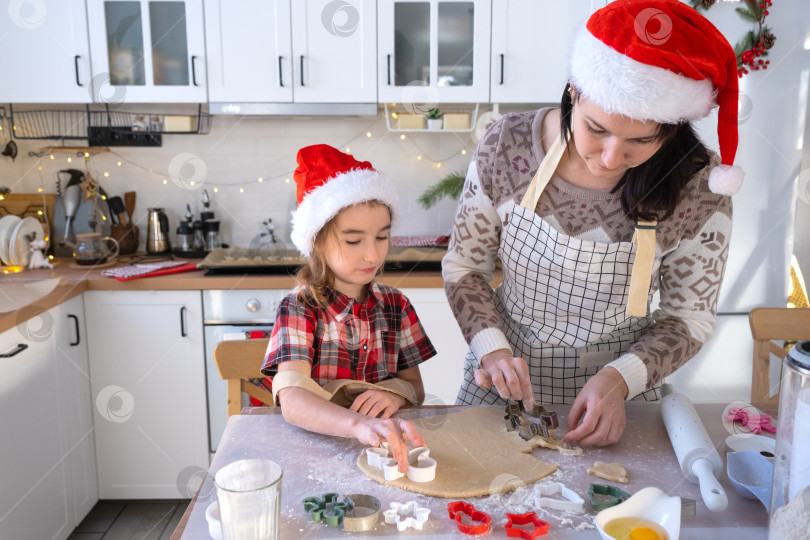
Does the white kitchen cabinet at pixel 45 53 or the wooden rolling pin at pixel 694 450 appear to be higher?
the white kitchen cabinet at pixel 45 53

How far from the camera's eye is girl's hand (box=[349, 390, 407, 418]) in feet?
3.46

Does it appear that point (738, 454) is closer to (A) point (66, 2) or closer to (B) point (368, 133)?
(B) point (368, 133)

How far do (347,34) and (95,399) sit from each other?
1536 mm

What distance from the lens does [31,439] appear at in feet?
6.15

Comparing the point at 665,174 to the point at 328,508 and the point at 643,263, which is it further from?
the point at 328,508

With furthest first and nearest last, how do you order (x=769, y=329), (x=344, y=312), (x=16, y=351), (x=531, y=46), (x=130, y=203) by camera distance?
(x=130, y=203) → (x=531, y=46) → (x=16, y=351) → (x=769, y=329) → (x=344, y=312)

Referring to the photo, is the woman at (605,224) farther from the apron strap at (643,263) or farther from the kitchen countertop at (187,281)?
the kitchen countertop at (187,281)

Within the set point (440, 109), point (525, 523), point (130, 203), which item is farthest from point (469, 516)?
point (130, 203)

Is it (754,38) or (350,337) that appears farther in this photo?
(754,38)

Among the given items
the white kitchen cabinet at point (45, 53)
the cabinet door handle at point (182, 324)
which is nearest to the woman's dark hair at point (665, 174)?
the cabinet door handle at point (182, 324)

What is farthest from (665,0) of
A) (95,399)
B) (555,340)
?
(95,399)

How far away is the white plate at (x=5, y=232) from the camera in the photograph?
2.31 metres

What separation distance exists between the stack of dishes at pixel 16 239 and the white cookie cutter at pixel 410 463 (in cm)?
194

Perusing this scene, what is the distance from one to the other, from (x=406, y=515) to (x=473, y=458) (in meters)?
0.16
